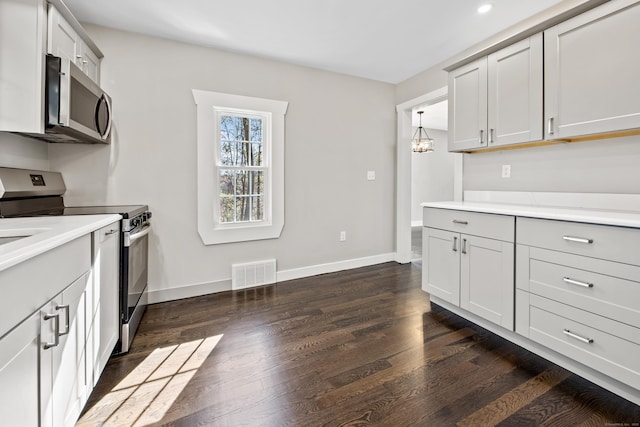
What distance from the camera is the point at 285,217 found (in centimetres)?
338

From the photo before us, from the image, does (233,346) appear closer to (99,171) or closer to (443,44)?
(99,171)

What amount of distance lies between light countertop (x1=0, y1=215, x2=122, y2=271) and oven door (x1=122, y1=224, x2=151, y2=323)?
11.9 inches

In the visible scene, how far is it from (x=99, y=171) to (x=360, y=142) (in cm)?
279

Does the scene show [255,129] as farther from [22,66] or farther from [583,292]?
[583,292]

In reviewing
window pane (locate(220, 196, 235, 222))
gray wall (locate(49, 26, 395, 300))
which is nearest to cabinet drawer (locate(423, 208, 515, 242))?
gray wall (locate(49, 26, 395, 300))

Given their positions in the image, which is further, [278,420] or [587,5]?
[587,5]

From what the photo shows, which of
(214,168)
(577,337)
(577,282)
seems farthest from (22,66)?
(577,337)

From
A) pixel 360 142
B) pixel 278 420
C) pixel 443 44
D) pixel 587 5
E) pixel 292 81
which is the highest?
pixel 443 44

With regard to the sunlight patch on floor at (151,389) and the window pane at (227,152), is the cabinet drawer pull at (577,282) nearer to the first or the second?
the sunlight patch on floor at (151,389)

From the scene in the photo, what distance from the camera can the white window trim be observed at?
2.91 meters

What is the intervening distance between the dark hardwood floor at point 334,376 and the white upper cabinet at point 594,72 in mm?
1524

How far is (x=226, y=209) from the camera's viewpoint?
314cm

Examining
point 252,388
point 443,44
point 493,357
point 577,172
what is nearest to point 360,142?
point 443,44

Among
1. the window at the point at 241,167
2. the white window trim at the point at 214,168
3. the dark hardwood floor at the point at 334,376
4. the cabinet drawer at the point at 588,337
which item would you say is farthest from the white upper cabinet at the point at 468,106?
the window at the point at 241,167
